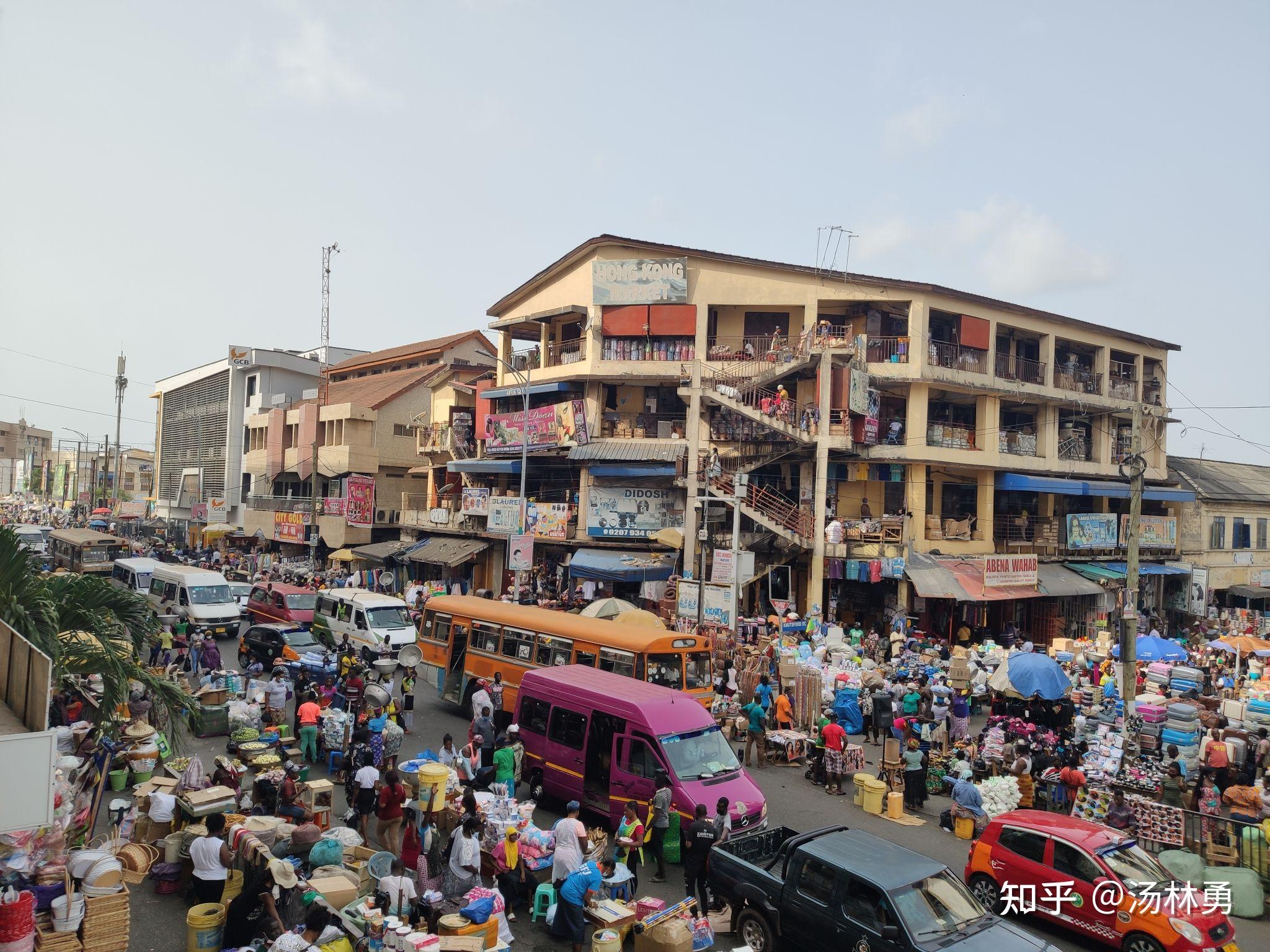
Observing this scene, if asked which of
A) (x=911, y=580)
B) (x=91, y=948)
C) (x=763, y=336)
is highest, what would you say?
(x=763, y=336)

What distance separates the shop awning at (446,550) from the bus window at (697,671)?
2338 centimetres

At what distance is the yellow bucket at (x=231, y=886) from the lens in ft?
33.2

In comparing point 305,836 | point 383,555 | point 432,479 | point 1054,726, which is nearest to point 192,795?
point 305,836

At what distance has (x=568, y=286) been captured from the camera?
3778cm

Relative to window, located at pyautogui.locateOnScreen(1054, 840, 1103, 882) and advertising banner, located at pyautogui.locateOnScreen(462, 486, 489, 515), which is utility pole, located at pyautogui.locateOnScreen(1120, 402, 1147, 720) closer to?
window, located at pyautogui.locateOnScreen(1054, 840, 1103, 882)

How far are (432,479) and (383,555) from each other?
17.3ft

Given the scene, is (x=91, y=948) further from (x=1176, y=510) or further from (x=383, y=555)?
(x=1176, y=510)

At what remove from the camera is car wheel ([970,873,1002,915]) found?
430 inches

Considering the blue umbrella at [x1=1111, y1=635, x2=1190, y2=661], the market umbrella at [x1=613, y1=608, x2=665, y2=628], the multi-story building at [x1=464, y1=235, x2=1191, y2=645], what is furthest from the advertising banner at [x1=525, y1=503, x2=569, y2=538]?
the blue umbrella at [x1=1111, y1=635, x2=1190, y2=661]

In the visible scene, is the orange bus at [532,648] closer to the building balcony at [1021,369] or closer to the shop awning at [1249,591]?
the building balcony at [1021,369]

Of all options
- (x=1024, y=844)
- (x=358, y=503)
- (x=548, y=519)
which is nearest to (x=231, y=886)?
(x=1024, y=844)

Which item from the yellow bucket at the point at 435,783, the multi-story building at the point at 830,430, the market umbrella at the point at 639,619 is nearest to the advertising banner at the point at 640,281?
the multi-story building at the point at 830,430

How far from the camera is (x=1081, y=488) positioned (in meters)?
35.8

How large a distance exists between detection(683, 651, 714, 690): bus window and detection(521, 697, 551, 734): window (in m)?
3.15
